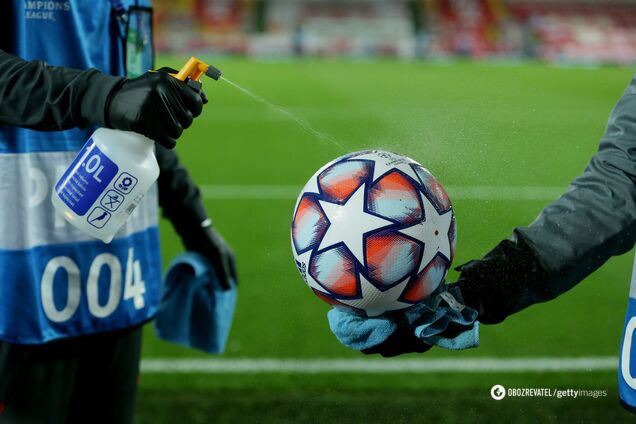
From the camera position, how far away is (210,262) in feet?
7.93

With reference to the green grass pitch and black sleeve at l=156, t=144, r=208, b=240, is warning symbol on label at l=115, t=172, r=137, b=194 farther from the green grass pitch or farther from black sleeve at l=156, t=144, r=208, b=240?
black sleeve at l=156, t=144, r=208, b=240

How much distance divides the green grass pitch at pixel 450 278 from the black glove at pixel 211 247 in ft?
0.56

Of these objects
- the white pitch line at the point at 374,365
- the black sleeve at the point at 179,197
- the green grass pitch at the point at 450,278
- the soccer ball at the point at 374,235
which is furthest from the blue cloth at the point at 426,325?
the white pitch line at the point at 374,365

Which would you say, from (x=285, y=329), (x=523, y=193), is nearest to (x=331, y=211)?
(x=523, y=193)

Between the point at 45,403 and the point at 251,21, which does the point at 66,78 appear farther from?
the point at 251,21

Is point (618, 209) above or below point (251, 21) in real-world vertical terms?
above

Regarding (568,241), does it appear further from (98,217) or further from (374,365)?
(374,365)

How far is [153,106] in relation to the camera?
1402 mm

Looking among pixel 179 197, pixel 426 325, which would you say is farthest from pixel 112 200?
pixel 179 197

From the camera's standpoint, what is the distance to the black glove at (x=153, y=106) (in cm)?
141

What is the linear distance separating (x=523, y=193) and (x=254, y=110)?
1085cm

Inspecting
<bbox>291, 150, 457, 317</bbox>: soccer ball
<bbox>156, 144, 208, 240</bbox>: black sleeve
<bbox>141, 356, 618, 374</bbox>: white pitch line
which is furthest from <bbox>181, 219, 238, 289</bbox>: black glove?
<bbox>141, 356, 618, 374</bbox>: white pitch line

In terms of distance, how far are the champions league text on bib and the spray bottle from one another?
0.24 meters

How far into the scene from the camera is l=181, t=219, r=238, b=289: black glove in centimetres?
239
